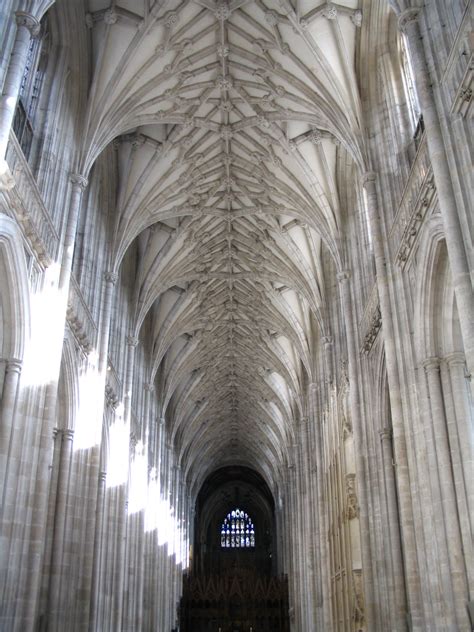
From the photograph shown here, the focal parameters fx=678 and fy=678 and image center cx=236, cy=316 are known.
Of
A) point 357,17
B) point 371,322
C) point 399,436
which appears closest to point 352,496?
point 371,322

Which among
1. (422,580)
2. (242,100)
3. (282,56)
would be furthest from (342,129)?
(422,580)

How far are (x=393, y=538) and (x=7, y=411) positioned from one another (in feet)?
32.0

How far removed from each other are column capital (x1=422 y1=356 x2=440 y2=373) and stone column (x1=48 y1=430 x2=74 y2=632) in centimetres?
896

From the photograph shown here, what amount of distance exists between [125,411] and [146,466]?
653cm

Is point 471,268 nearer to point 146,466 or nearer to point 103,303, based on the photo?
point 103,303

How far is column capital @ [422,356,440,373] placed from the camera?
13211mm

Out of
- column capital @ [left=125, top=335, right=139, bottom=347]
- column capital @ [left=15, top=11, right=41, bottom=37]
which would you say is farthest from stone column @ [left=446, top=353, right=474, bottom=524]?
column capital @ [left=125, top=335, right=139, bottom=347]

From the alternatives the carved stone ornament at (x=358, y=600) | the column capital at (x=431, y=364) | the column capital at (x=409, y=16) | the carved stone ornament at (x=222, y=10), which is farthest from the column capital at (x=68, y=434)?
the column capital at (x=409, y=16)

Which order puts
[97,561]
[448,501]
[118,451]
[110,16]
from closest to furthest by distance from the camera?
[448,501] → [110,16] → [97,561] → [118,451]

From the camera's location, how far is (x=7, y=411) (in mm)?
12578

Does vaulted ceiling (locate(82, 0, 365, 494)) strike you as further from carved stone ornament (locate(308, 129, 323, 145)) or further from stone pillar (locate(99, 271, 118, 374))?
stone pillar (locate(99, 271, 118, 374))

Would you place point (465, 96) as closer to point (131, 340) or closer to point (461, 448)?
point (461, 448)

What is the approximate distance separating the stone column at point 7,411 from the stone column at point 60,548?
13.3 feet

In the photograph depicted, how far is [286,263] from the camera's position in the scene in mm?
28938
